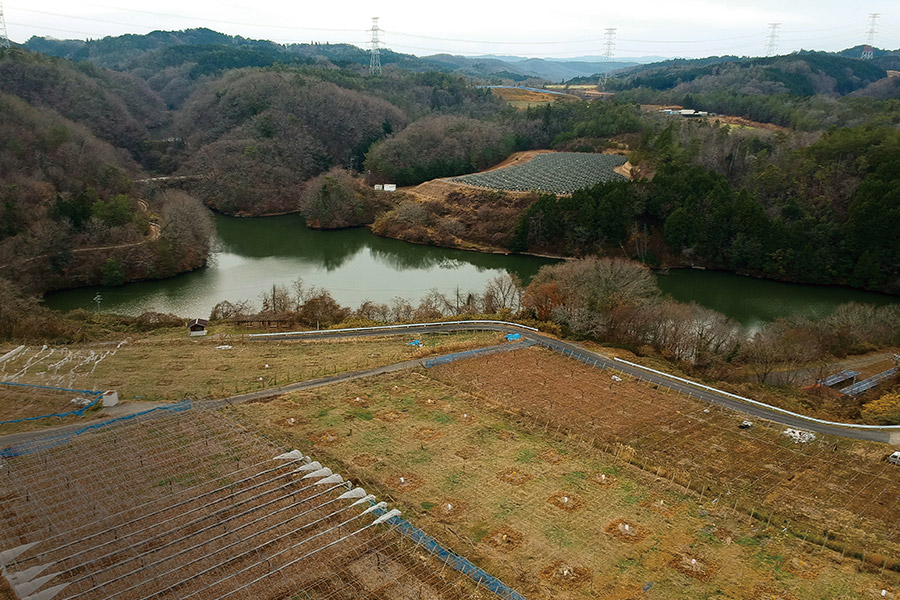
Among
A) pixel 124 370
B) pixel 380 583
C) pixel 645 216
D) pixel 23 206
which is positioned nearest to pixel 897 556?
pixel 380 583

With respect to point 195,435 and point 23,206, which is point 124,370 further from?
point 23,206

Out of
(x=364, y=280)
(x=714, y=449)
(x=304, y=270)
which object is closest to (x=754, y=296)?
(x=364, y=280)

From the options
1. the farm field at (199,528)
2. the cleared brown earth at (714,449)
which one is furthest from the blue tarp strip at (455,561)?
the cleared brown earth at (714,449)

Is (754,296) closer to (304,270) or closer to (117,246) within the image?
(304,270)

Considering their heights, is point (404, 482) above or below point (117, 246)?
below

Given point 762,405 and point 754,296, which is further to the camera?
point 754,296

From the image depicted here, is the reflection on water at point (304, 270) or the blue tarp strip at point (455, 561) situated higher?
the blue tarp strip at point (455, 561)

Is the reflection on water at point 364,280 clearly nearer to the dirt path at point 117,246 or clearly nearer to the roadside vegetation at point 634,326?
the dirt path at point 117,246

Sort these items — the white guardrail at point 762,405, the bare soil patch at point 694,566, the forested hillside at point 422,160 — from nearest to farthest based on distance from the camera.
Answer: the bare soil patch at point 694,566, the white guardrail at point 762,405, the forested hillside at point 422,160
